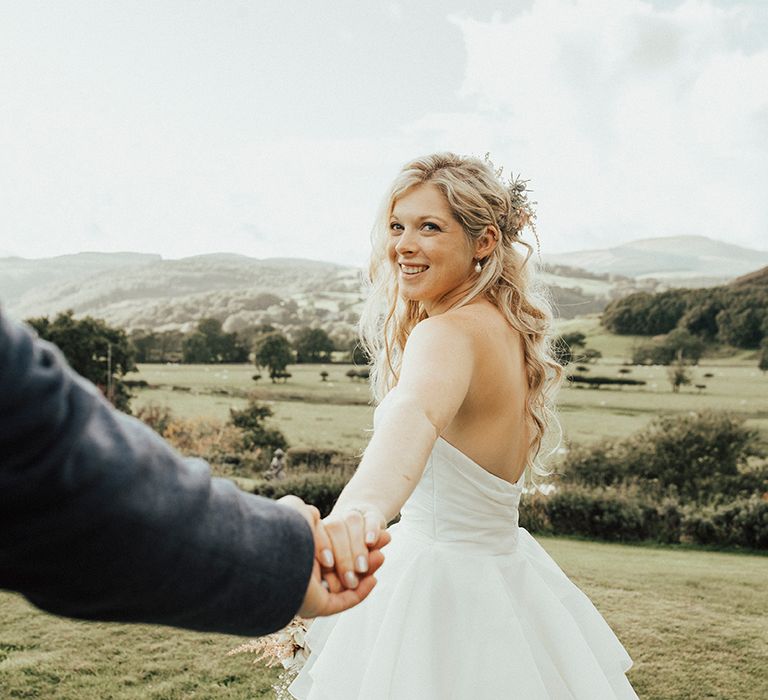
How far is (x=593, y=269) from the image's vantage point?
523 inches

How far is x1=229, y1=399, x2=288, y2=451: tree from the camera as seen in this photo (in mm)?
11375

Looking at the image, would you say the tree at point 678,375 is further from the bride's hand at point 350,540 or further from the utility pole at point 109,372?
the bride's hand at point 350,540

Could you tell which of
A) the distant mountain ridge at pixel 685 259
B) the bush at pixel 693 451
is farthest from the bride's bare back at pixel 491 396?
the distant mountain ridge at pixel 685 259

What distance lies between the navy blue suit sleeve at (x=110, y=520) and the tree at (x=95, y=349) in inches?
431

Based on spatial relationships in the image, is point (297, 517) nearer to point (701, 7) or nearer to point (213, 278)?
point (701, 7)

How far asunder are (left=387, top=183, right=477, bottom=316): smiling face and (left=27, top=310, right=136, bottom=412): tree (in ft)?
31.6

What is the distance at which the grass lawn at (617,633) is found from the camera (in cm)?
568

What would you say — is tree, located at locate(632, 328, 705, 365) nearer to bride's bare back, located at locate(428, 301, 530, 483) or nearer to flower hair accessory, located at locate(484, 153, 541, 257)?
flower hair accessory, located at locate(484, 153, 541, 257)

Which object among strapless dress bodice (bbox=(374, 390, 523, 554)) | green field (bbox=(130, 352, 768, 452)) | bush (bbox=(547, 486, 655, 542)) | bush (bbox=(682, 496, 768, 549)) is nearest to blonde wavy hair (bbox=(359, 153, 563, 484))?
strapless dress bodice (bbox=(374, 390, 523, 554))

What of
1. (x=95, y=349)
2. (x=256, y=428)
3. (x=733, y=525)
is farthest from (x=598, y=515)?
(x=95, y=349)

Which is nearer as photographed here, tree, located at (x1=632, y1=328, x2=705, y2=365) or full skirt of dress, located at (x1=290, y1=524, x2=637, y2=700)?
full skirt of dress, located at (x1=290, y1=524, x2=637, y2=700)

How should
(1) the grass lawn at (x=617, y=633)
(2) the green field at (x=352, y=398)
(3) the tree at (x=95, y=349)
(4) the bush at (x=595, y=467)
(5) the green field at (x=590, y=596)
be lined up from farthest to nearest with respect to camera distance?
1. (3) the tree at (x=95, y=349)
2. (2) the green field at (x=352, y=398)
3. (4) the bush at (x=595, y=467)
4. (5) the green field at (x=590, y=596)
5. (1) the grass lawn at (x=617, y=633)

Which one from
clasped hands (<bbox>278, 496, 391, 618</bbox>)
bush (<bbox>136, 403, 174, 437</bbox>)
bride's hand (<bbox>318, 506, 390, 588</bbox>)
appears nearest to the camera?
clasped hands (<bbox>278, 496, 391, 618</bbox>)

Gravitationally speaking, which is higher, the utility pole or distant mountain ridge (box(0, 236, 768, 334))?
distant mountain ridge (box(0, 236, 768, 334))
